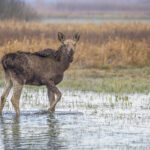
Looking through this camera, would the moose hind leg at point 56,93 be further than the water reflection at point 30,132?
Yes

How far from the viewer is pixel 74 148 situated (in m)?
8.57

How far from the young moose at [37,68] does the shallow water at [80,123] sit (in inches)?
19.1

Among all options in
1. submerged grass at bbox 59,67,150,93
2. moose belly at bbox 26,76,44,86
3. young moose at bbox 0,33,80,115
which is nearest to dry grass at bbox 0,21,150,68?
submerged grass at bbox 59,67,150,93

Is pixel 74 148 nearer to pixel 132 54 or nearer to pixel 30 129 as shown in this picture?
pixel 30 129

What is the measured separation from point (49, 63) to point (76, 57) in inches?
355

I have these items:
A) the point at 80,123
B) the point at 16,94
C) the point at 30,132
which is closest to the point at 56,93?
the point at 16,94

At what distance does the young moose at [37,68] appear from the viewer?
36.8ft

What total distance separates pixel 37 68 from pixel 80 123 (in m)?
1.64

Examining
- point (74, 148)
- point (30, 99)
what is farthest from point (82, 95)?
point (74, 148)

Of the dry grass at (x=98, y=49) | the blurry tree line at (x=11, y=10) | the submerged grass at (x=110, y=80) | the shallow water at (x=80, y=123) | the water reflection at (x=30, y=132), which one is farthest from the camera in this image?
the blurry tree line at (x=11, y=10)

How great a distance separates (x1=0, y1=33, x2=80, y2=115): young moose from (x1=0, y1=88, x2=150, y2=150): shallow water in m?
0.49

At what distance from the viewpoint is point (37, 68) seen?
37.8ft

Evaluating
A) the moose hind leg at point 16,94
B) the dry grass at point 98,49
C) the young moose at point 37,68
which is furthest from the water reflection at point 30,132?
the dry grass at point 98,49

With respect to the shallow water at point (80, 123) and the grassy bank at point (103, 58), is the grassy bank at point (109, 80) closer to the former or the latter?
the grassy bank at point (103, 58)
